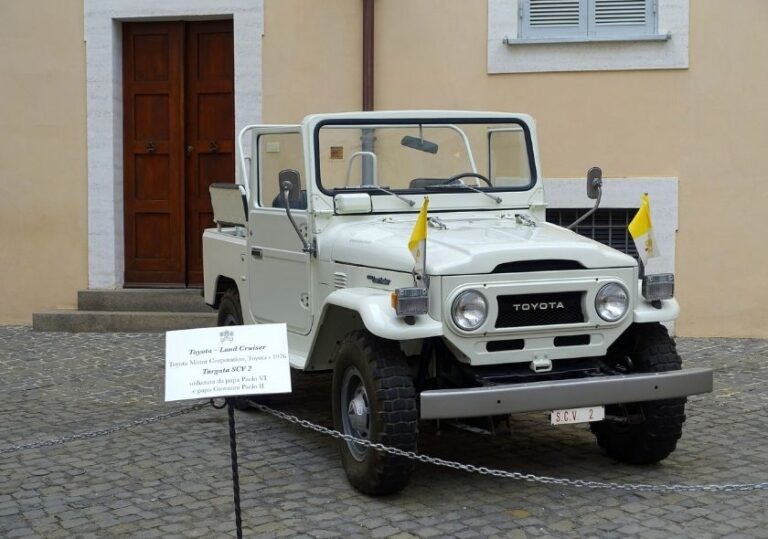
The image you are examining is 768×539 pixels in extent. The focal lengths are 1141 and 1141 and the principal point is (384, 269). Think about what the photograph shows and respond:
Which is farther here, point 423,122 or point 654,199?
point 654,199

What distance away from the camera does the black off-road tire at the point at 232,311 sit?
305 inches

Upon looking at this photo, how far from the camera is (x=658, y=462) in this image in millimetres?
6129

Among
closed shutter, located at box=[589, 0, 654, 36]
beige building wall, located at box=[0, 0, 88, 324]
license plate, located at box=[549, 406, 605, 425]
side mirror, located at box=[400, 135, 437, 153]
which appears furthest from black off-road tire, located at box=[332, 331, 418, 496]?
beige building wall, located at box=[0, 0, 88, 324]

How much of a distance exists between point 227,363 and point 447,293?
123 centimetres

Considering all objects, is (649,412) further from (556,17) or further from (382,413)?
(556,17)

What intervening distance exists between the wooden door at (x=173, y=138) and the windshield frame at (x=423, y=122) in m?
4.66

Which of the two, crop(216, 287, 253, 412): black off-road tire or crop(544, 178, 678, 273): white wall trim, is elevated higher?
crop(544, 178, 678, 273): white wall trim

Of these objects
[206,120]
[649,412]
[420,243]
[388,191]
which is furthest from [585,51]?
[420,243]

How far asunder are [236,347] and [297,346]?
2019mm

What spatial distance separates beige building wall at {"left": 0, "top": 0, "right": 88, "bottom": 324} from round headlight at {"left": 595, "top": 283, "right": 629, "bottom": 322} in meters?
6.99

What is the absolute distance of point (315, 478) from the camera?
5.97 metres

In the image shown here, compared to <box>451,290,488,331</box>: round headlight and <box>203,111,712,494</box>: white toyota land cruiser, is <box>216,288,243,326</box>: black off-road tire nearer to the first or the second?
<box>203,111,712,494</box>: white toyota land cruiser

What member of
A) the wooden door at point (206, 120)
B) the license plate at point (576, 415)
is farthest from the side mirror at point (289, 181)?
the wooden door at point (206, 120)

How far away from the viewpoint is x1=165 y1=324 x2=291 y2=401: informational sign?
4625 millimetres
